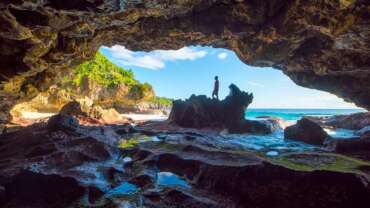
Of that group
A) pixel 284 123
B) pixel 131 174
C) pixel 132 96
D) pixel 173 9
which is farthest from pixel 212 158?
pixel 132 96

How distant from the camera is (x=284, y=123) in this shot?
29391 mm

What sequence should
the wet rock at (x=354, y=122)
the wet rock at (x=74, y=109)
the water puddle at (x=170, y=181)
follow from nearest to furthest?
the water puddle at (x=170, y=181)
the wet rock at (x=74, y=109)
the wet rock at (x=354, y=122)

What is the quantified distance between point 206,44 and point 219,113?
27.4 ft

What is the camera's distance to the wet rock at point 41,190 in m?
6.47

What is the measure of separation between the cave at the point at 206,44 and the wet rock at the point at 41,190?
51mm

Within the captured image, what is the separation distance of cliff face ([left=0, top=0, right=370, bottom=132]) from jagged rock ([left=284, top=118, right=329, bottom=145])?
288 cm

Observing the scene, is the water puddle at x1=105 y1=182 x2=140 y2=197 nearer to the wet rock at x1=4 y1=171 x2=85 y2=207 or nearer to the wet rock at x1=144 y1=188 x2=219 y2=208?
the wet rock at x1=144 y1=188 x2=219 y2=208

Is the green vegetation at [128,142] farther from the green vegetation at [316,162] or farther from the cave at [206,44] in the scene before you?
the green vegetation at [316,162]

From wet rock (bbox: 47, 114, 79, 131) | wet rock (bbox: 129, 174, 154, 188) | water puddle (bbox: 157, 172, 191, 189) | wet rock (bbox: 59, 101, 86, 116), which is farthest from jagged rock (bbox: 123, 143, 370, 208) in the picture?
wet rock (bbox: 59, 101, 86, 116)

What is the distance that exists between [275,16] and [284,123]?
21.5 metres

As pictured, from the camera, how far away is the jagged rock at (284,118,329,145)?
15.0m

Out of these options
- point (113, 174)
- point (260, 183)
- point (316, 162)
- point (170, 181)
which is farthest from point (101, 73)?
point (260, 183)

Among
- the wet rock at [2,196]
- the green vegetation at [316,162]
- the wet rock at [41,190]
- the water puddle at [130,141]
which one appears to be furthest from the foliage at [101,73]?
the green vegetation at [316,162]

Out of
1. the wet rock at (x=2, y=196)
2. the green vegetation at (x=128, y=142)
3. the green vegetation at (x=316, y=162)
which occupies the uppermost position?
the green vegetation at (x=316, y=162)
